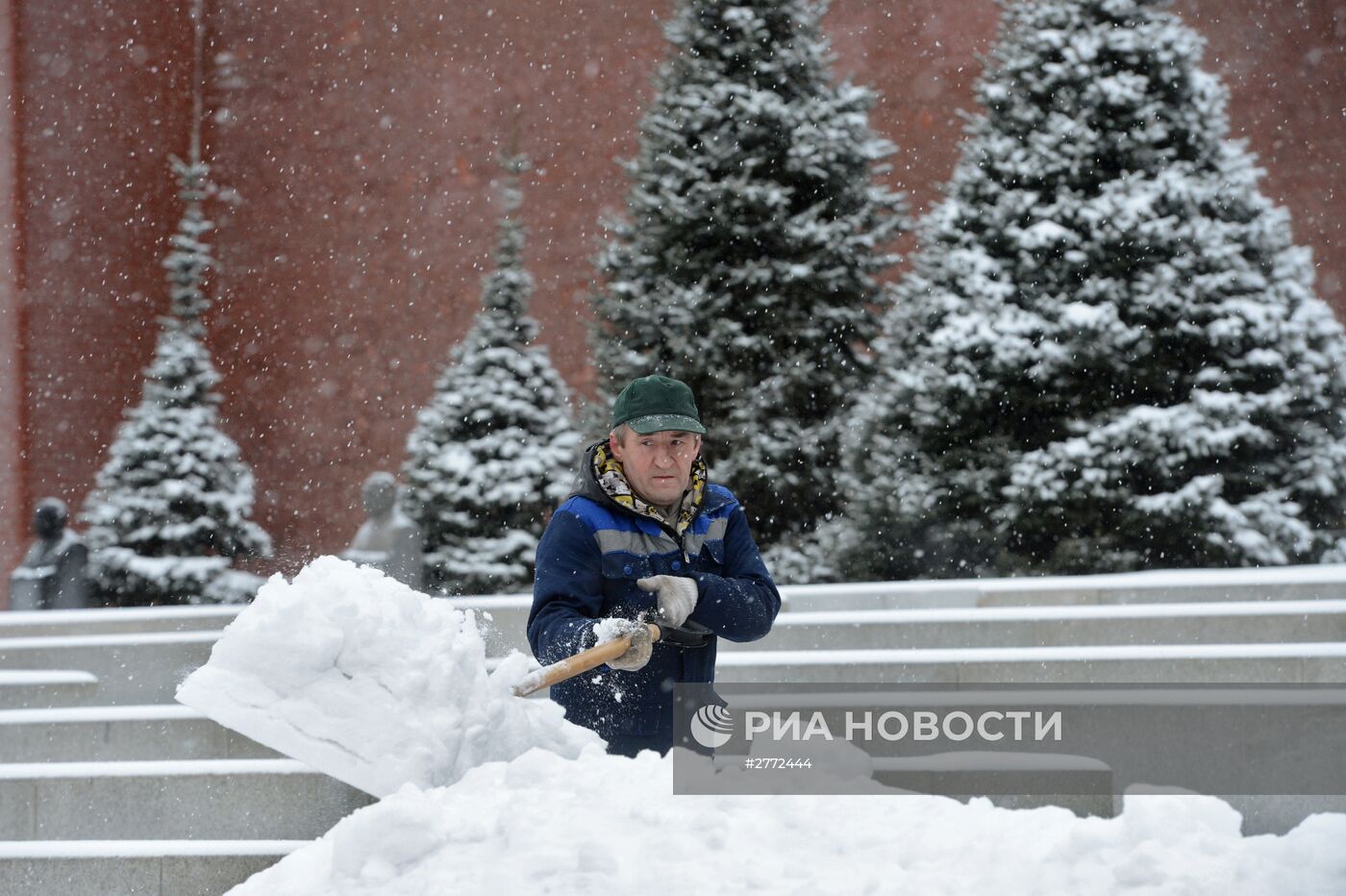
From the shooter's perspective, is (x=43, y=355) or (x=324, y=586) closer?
(x=324, y=586)

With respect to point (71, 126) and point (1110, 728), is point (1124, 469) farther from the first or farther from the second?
point (71, 126)

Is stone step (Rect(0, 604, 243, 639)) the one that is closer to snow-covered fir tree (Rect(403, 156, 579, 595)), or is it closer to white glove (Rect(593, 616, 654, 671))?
snow-covered fir tree (Rect(403, 156, 579, 595))

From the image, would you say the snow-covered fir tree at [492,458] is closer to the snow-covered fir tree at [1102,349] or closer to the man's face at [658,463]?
the snow-covered fir tree at [1102,349]

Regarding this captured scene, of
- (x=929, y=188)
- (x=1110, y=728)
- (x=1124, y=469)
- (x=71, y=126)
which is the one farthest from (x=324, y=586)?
(x=71, y=126)

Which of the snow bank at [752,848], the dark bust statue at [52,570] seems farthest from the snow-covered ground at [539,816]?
the dark bust statue at [52,570]

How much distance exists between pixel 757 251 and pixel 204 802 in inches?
320

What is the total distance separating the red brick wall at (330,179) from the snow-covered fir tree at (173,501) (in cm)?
141

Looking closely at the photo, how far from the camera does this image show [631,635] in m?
2.76

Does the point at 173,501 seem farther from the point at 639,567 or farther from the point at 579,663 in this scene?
the point at 579,663

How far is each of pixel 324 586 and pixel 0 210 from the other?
13.8 meters

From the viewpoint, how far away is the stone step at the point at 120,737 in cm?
605

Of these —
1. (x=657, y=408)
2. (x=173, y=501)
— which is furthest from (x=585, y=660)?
(x=173, y=501)

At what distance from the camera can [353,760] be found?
9.37 ft

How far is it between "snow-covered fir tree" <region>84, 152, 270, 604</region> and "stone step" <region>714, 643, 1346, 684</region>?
8497mm
